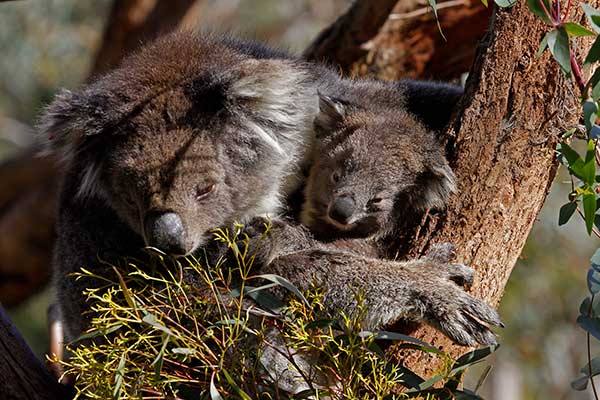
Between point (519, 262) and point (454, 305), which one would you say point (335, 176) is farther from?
point (519, 262)

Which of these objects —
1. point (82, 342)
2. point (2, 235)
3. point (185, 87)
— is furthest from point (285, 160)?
point (2, 235)

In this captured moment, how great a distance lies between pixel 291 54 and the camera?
3809mm

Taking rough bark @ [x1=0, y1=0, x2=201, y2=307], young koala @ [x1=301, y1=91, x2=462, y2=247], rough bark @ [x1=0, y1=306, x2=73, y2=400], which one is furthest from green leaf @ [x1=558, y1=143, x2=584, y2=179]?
rough bark @ [x1=0, y1=0, x2=201, y2=307]

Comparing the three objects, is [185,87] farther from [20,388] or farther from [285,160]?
[20,388]

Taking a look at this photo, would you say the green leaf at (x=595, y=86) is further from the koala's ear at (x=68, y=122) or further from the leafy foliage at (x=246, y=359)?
the koala's ear at (x=68, y=122)

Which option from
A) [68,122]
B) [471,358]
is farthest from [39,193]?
[471,358]

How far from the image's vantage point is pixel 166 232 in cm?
302

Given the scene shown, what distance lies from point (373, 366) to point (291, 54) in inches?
70.9

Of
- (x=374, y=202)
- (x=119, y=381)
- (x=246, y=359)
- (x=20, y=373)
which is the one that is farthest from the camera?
(x=374, y=202)

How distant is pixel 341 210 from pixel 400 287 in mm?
376

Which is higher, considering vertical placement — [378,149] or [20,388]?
[378,149]

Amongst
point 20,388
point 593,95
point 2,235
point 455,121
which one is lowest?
point 2,235

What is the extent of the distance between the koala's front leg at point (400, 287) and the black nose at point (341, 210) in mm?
127

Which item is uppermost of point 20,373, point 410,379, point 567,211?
point 567,211
